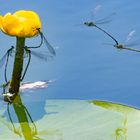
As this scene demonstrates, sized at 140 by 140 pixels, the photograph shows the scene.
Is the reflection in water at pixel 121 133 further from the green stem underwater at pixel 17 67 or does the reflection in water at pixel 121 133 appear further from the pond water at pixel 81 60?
the green stem underwater at pixel 17 67

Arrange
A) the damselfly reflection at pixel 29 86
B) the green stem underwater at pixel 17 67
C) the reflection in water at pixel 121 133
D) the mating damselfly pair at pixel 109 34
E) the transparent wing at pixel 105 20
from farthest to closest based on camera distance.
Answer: the transparent wing at pixel 105 20
the mating damselfly pair at pixel 109 34
the damselfly reflection at pixel 29 86
the green stem underwater at pixel 17 67
the reflection in water at pixel 121 133

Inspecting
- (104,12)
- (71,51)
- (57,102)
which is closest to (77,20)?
(104,12)

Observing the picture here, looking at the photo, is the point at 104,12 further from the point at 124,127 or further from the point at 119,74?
the point at 124,127

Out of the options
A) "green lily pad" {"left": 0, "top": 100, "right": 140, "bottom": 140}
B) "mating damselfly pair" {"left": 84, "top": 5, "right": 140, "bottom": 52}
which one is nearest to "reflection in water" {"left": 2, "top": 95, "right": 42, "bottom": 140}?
"green lily pad" {"left": 0, "top": 100, "right": 140, "bottom": 140}

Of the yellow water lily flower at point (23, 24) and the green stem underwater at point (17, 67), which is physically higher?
the yellow water lily flower at point (23, 24)

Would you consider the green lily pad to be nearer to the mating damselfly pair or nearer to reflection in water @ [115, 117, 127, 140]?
reflection in water @ [115, 117, 127, 140]

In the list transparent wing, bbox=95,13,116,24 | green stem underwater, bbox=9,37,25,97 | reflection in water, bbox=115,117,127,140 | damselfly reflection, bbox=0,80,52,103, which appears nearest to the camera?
reflection in water, bbox=115,117,127,140

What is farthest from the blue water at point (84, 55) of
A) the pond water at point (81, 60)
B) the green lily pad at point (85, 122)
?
the green lily pad at point (85, 122)

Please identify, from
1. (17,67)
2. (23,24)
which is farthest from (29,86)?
(23,24)
